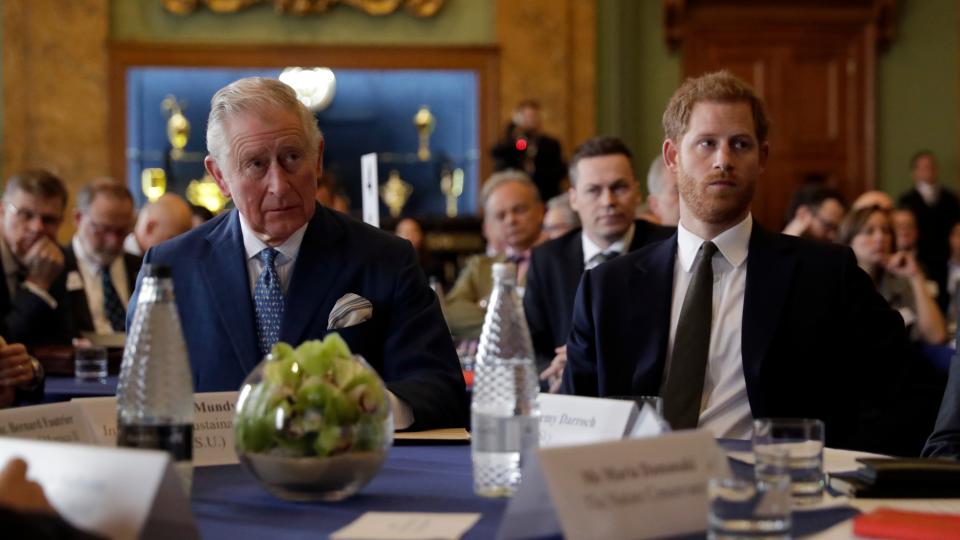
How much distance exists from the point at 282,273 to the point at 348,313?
213mm

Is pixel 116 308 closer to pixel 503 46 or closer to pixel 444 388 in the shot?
pixel 444 388

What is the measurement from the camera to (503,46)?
12.2 meters

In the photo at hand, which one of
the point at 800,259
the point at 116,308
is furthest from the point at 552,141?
the point at 800,259

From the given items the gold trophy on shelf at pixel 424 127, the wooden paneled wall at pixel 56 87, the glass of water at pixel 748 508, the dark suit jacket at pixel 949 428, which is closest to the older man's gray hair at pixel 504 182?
the dark suit jacket at pixel 949 428

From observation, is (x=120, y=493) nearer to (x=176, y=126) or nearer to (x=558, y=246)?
(x=558, y=246)

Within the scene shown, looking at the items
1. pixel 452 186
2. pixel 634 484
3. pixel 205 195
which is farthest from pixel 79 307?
pixel 452 186

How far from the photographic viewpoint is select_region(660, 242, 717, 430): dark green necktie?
284cm

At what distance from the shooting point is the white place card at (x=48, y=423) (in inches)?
73.7

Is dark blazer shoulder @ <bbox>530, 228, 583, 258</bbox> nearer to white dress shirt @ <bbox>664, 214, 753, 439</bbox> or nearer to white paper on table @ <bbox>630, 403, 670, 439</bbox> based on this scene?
white dress shirt @ <bbox>664, 214, 753, 439</bbox>

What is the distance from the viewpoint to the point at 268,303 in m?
2.83

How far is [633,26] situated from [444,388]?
10.2 meters

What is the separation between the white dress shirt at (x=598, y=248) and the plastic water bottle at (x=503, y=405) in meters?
3.17

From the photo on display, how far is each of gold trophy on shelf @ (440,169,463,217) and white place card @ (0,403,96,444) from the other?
35.0ft

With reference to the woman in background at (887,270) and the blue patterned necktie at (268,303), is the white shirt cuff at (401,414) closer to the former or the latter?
the blue patterned necktie at (268,303)
